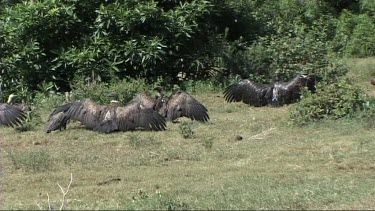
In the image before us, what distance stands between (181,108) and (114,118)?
1282 millimetres

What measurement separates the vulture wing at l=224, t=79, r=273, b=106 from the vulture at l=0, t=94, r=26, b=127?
13.3 feet

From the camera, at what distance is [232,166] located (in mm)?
8219

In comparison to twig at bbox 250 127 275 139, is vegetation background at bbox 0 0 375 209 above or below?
above

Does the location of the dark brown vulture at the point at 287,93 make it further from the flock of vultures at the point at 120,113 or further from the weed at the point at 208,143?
the weed at the point at 208,143

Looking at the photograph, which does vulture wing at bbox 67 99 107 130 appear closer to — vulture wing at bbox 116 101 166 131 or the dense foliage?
vulture wing at bbox 116 101 166 131

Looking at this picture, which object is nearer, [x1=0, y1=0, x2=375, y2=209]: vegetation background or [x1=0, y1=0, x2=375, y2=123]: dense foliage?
[x1=0, y1=0, x2=375, y2=209]: vegetation background

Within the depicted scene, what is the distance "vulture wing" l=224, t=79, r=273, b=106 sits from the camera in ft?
43.4

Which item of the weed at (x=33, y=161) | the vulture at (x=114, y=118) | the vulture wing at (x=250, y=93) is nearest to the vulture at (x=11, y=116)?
the vulture at (x=114, y=118)

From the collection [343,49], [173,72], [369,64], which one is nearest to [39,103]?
[173,72]

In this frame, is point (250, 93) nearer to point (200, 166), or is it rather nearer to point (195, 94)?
point (195, 94)

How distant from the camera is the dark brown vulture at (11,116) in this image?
36.0 feet

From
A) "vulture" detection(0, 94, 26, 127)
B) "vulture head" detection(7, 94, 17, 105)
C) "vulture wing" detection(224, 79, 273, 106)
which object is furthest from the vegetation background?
"vulture head" detection(7, 94, 17, 105)

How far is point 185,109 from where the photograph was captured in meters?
11.6

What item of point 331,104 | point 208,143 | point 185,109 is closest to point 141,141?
point 208,143
